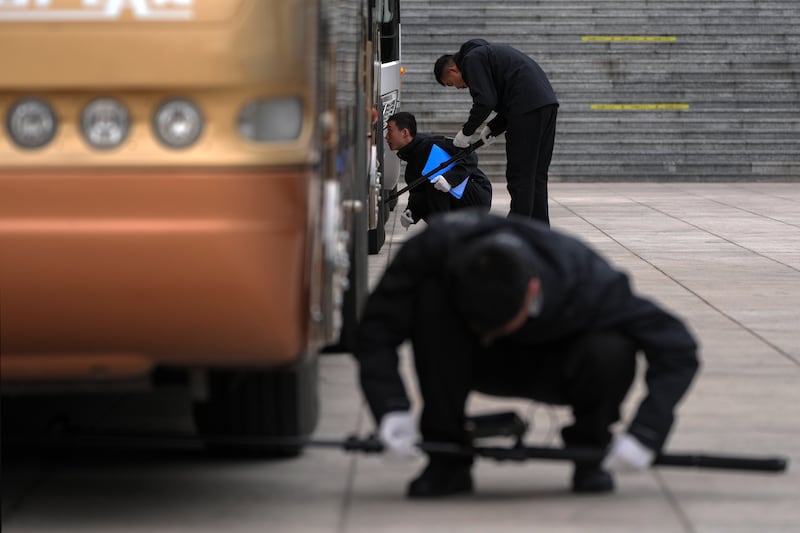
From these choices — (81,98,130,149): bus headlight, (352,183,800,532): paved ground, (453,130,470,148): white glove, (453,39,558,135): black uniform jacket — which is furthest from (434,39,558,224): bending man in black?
(81,98,130,149): bus headlight

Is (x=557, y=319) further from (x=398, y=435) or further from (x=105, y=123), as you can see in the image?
(x=105, y=123)

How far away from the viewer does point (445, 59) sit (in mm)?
11555

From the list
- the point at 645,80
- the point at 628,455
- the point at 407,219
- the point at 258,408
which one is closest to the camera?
the point at 628,455

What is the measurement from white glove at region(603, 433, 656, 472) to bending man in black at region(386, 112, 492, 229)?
303 inches

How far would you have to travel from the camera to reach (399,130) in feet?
39.3

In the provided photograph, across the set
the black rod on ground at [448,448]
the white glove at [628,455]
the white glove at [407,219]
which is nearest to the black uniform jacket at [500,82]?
the white glove at [407,219]

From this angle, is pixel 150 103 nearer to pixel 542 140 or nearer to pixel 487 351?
pixel 487 351

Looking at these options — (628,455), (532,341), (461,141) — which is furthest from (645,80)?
(628,455)

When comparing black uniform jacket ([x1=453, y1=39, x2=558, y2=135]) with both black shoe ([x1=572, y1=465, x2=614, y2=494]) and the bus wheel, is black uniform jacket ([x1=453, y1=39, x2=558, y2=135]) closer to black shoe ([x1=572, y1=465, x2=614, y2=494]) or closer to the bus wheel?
A: the bus wheel

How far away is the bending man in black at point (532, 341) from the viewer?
169 inches

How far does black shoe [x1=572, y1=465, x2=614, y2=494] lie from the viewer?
4582mm

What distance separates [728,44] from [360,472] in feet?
65.3

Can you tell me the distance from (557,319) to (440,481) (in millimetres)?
587

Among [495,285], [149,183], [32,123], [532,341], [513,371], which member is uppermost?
[32,123]
